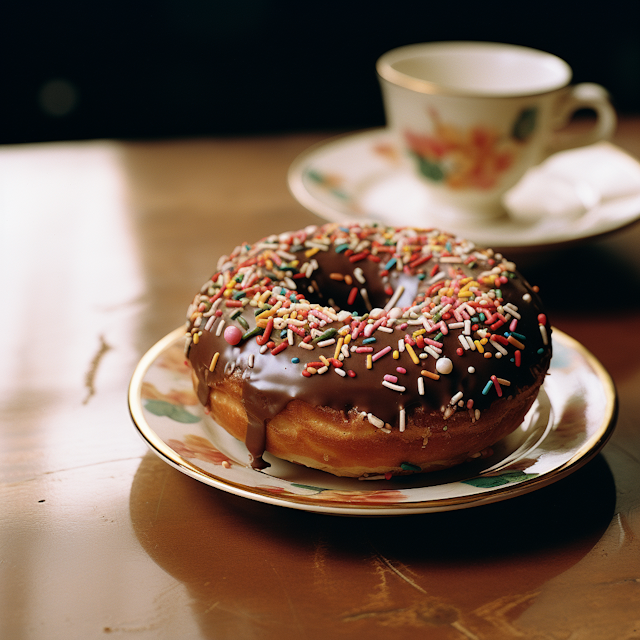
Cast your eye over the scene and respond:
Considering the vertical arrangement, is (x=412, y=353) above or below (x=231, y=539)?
above

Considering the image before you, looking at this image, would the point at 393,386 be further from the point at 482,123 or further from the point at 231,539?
the point at 482,123

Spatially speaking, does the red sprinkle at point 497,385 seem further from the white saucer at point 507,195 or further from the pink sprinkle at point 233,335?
the white saucer at point 507,195

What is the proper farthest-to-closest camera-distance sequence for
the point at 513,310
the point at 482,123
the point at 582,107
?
the point at 582,107, the point at 482,123, the point at 513,310

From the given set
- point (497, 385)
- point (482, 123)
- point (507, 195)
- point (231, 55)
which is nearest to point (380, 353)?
point (497, 385)

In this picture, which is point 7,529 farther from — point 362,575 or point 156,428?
point 362,575

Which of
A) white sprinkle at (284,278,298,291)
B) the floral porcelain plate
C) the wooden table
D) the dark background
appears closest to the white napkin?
the wooden table

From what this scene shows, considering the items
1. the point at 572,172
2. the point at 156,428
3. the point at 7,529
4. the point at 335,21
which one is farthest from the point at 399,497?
the point at 335,21

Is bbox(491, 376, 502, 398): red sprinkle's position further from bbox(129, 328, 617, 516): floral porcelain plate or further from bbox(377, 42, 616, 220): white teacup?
bbox(377, 42, 616, 220): white teacup
